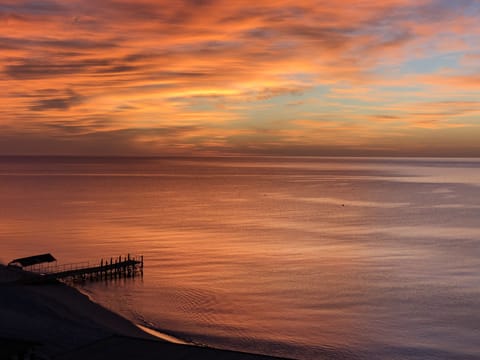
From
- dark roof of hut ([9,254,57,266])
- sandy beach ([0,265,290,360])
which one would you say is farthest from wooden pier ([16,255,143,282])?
sandy beach ([0,265,290,360])

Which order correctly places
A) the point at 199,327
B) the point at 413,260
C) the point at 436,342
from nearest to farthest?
the point at 436,342 → the point at 199,327 → the point at 413,260

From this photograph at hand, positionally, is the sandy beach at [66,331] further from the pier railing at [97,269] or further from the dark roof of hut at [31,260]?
the pier railing at [97,269]

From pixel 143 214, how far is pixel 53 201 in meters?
33.8

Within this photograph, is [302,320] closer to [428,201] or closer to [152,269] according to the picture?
[152,269]

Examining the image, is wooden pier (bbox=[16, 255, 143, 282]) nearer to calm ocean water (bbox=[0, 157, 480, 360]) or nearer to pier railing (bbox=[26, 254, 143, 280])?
pier railing (bbox=[26, 254, 143, 280])

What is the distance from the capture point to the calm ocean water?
38406 mm

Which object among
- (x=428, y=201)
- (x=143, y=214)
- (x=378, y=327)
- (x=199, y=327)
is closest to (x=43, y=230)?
(x=143, y=214)

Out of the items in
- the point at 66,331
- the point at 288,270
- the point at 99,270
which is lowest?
the point at 66,331

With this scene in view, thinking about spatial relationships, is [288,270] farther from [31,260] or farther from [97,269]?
[31,260]

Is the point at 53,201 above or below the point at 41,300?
above

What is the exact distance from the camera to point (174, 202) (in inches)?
5167

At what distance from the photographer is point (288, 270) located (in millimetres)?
57312

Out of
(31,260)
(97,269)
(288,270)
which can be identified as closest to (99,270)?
(97,269)

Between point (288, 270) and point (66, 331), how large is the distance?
27.5 m
